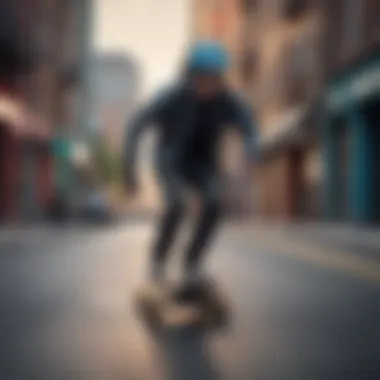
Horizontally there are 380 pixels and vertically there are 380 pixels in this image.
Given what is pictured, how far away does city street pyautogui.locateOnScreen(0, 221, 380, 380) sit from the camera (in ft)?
12.1

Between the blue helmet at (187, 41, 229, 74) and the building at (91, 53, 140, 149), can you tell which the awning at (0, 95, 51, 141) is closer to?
the blue helmet at (187, 41, 229, 74)

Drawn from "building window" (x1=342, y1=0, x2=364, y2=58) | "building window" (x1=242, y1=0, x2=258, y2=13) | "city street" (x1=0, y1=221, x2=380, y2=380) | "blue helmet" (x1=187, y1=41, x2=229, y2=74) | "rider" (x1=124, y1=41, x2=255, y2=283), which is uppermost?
"building window" (x1=242, y1=0, x2=258, y2=13)

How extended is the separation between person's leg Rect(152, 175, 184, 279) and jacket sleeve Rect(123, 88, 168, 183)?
24 cm

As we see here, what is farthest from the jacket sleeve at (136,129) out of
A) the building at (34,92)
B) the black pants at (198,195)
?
the building at (34,92)

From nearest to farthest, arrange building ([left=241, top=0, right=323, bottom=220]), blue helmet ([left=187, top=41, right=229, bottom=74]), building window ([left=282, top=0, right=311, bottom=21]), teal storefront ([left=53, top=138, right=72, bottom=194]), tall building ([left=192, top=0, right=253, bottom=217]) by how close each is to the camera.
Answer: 1. blue helmet ([left=187, top=41, right=229, bottom=74])
2. building ([left=241, top=0, right=323, bottom=220])
3. building window ([left=282, top=0, right=311, bottom=21])
4. teal storefront ([left=53, top=138, right=72, bottom=194])
5. tall building ([left=192, top=0, right=253, bottom=217])

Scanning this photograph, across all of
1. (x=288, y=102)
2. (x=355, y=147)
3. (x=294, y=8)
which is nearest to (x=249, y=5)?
(x=288, y=102)

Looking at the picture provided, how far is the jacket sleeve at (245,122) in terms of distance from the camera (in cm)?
539

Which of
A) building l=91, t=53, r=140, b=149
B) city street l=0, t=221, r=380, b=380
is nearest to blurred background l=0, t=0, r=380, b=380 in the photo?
city street l=0, t=221, r=380, b=380

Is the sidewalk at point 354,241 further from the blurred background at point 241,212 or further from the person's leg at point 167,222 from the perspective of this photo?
the person's leg at point 167,222

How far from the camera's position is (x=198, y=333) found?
189 inches

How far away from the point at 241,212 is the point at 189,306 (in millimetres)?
41521

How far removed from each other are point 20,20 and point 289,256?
521 inches

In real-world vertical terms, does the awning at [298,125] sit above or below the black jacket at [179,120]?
above

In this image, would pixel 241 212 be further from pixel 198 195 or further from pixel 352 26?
pixel 198 195
